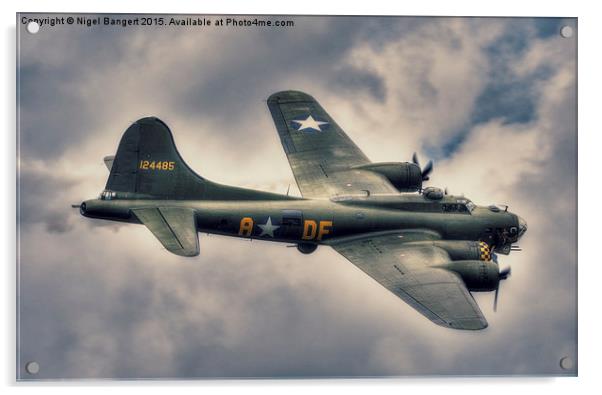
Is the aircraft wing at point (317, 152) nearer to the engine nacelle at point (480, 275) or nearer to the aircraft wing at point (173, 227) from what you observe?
the engine nacelle at point (480, 275)

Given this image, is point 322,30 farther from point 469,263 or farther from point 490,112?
point 469,263

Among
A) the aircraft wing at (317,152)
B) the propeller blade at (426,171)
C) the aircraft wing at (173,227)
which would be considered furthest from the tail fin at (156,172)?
the propeller blade at (426,171)

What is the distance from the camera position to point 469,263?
3459 centimetres

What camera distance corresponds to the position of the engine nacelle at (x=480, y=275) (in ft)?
112

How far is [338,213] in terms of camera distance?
36.2 metres

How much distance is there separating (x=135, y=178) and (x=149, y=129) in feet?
5.78

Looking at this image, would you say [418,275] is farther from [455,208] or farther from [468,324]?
[455,208]

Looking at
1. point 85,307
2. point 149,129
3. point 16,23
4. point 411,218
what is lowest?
point 85,307

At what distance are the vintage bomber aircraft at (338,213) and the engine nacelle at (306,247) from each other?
0.9 inches

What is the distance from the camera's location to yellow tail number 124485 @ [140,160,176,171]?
1364 inches

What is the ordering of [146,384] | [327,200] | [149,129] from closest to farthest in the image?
[146,384]
[149,129]
[327,200]

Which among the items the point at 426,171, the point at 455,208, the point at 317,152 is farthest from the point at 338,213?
the point at 426,171

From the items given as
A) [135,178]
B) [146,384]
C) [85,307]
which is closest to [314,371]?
[146,384]

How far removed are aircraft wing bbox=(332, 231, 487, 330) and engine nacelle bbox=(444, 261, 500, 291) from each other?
31 centimetres
